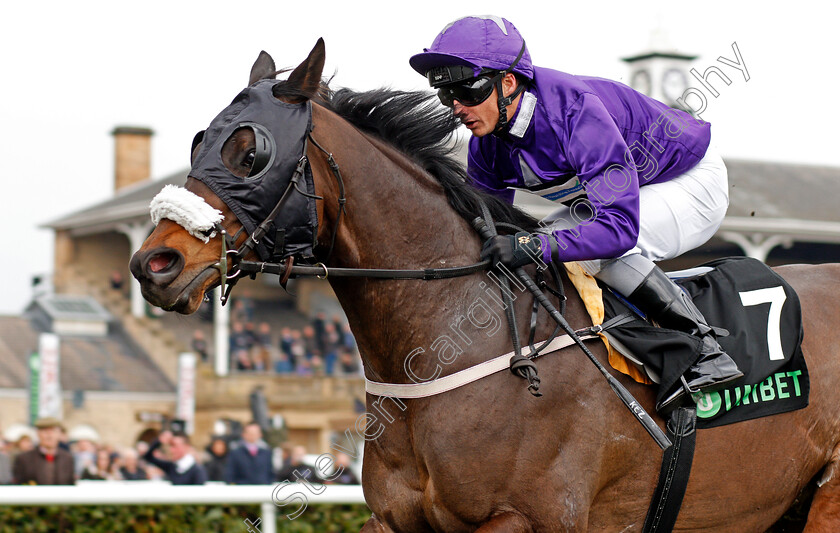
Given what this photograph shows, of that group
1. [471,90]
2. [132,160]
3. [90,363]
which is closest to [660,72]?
[132,160]

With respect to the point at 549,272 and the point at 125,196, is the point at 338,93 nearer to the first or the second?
the point at 549,272

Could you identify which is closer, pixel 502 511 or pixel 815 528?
pixel 502 511

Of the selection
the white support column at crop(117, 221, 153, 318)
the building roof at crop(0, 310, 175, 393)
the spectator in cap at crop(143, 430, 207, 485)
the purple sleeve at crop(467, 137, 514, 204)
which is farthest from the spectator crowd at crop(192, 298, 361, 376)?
the purple sleeve at crop(467, 137, 514, 204)

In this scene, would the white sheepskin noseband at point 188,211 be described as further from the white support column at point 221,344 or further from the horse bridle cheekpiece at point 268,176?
the white support column at point 221,344

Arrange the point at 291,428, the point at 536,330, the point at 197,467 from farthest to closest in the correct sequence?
the point at 291,428 → the point at 197,467 → the point at 536,330

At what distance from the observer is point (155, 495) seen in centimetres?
508

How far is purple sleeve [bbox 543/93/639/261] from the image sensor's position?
293 centimetres

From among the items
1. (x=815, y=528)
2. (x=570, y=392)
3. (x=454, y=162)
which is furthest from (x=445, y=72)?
(x=815, y=528)

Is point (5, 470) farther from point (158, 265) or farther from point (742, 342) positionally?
point (742, 342)

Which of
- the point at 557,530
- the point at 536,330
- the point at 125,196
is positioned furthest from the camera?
the point at 125,196

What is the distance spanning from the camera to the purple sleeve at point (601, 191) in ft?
9.60

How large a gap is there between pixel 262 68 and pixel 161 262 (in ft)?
2.62

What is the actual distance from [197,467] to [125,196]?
1677 centimetres

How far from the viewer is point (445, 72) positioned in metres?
3.04
